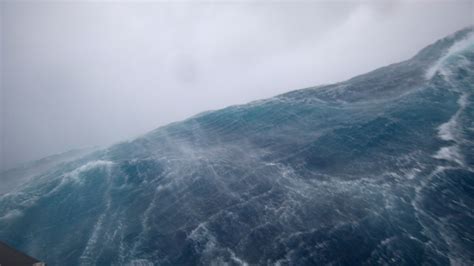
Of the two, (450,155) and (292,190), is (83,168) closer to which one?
(292,190)

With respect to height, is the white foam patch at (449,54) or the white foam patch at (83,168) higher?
the white foam patch at (449,54)

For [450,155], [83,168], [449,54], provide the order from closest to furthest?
[450,155]
[83,168]
[449,54]

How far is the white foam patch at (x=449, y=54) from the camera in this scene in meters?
90.3

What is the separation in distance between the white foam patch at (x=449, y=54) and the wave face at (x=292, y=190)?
91cm

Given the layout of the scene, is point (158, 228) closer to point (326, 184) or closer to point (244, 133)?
point (326, 184)

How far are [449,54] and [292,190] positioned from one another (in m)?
96.2

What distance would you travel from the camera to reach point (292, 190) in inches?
2228

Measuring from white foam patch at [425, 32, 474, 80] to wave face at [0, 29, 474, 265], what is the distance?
A: 913mm

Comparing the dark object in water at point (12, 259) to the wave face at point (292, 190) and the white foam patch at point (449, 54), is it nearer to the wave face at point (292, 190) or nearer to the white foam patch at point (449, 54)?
the wave face at point (292, 190)

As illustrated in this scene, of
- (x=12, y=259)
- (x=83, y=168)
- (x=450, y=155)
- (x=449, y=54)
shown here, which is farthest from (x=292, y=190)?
(x=449, y=54)

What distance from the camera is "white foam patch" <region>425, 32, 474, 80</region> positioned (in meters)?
90.3

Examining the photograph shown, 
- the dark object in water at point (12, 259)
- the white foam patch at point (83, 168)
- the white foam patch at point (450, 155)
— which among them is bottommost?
the white foam patch at point (450, 155)

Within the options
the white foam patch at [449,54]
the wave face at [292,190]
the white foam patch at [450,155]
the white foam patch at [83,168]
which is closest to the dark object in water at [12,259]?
the wave face at [292,190]

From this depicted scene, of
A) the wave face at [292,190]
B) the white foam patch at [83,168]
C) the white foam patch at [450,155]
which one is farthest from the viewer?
the white foam patch at [83,168]
